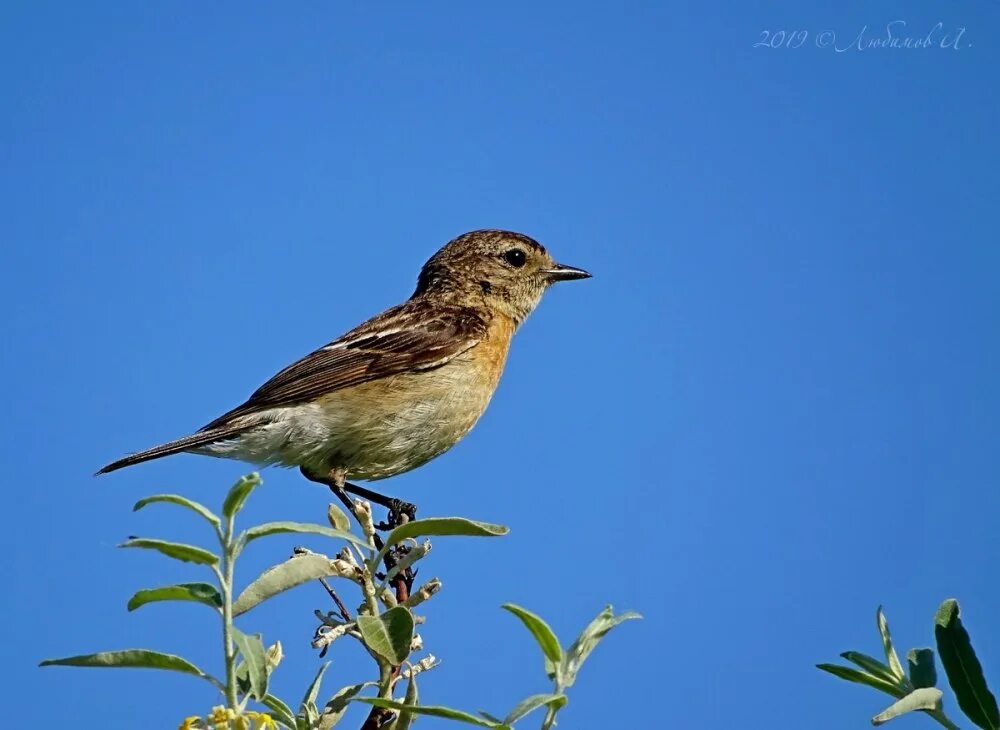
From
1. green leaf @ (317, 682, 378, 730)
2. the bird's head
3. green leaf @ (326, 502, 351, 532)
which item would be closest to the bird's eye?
the bird's head

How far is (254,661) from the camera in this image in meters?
2.17

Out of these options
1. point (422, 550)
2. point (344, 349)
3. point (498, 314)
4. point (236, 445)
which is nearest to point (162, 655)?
point (422, 550)

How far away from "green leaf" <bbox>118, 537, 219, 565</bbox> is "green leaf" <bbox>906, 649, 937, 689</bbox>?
1.48 m

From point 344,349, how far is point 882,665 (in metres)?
5.82

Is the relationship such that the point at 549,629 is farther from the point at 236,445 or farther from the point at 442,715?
the point at 236,445

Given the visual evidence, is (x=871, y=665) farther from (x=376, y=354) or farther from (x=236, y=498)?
(x=376, y=354)

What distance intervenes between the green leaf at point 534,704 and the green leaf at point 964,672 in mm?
778

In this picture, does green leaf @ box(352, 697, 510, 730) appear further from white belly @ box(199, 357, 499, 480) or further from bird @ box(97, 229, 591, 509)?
white belly @ box(199, 357, 499, 480)

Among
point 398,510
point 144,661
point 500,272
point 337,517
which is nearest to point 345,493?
point 398,510

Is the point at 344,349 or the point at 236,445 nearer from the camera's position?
the point at 236,445

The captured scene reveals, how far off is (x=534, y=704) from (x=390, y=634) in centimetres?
43

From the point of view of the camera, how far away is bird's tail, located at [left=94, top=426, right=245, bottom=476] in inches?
240

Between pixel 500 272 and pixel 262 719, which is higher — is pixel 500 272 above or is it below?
above

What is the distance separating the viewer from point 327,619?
3043mm
